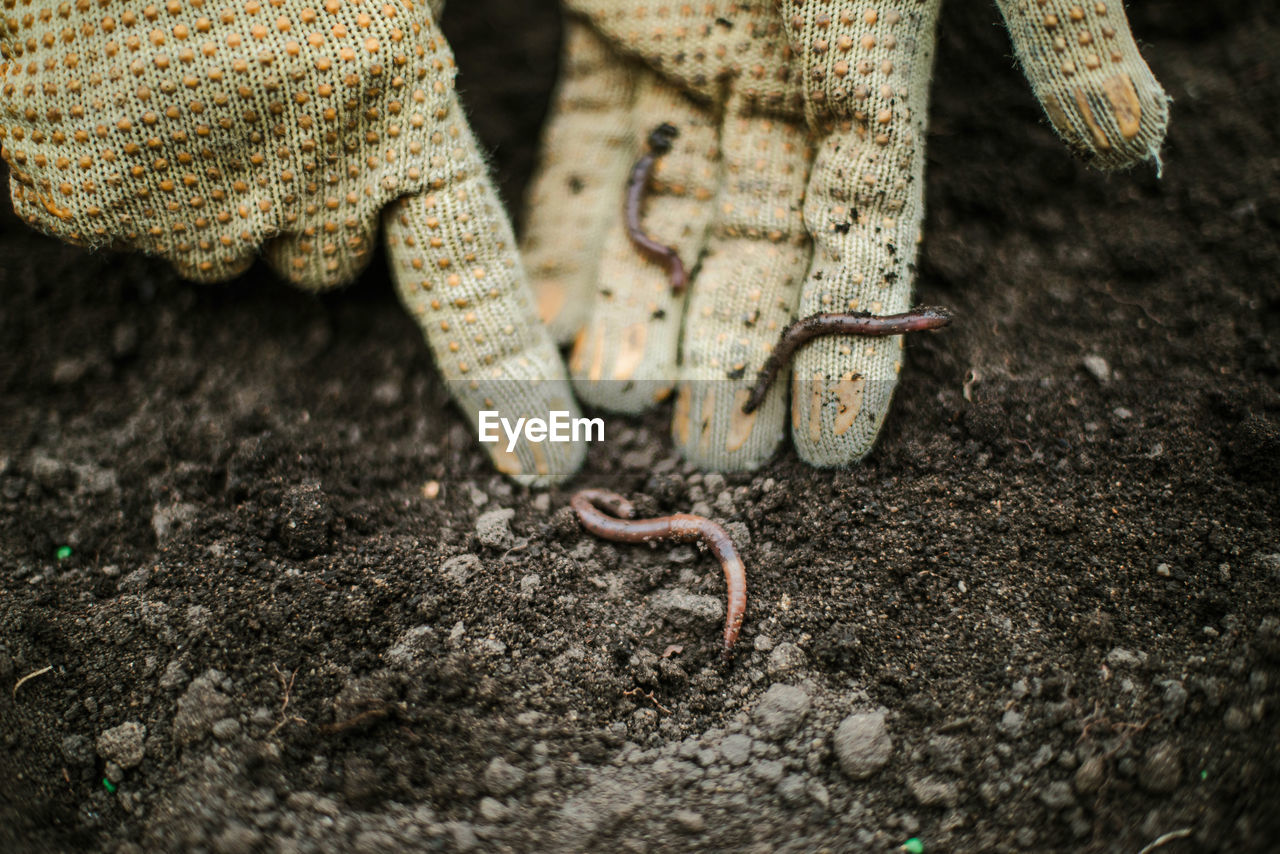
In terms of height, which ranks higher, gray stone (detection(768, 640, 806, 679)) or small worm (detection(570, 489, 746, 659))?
small worm (detection(570, 489, 746, 659))

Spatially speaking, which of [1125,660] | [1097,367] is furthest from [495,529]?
[1097,367]

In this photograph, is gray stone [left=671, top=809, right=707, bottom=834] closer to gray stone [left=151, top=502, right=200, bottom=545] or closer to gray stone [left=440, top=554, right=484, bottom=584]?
gray stone [left=440, top=554, right=484, bottom=584]

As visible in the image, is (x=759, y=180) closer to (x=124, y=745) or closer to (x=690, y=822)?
(x=690, y=822)

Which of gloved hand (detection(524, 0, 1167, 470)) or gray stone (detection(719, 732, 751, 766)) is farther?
gloved hand (detection(524, 0, 1167, 470))

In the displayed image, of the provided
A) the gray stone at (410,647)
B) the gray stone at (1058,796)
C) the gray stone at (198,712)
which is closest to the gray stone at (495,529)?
the gray stone at (410,647)

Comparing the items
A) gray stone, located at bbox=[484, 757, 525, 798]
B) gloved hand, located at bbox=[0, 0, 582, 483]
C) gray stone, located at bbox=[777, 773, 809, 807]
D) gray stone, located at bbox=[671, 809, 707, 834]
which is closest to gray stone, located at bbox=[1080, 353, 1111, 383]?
gray stone, located at bbox=[777, 773, 809, 807]
